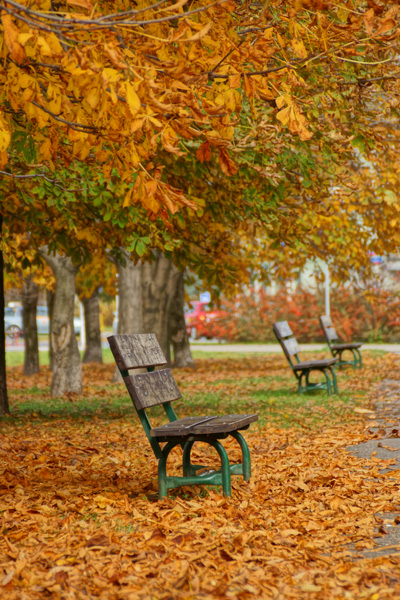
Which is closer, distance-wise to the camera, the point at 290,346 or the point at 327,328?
the point at 290,346

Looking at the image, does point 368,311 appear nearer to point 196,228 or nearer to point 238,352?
point 238,352

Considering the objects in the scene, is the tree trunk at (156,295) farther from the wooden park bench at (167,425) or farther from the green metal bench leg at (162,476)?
the green metal bench leg at (162,476)

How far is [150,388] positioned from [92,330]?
58.9 feet

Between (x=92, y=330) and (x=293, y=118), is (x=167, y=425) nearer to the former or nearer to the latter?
(x=293, y=118)

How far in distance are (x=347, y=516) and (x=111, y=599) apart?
1814 millimetres

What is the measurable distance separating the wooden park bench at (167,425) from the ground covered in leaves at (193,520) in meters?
0.14

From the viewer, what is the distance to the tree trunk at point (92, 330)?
23016 millimetres

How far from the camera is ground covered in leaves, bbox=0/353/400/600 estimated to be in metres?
3.51

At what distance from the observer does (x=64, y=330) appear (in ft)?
45.4

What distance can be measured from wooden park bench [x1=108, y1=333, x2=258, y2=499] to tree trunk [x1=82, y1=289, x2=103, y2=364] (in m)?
17.4

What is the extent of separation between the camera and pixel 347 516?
4.69 m

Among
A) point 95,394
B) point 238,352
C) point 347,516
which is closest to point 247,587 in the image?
point 347,516

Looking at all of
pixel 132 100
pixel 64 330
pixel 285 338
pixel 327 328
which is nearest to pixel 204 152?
pixel 132 100

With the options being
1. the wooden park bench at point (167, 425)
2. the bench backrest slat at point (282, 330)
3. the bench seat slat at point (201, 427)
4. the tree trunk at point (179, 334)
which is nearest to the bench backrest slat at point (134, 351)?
the wooden park bench at point (167, 425)
